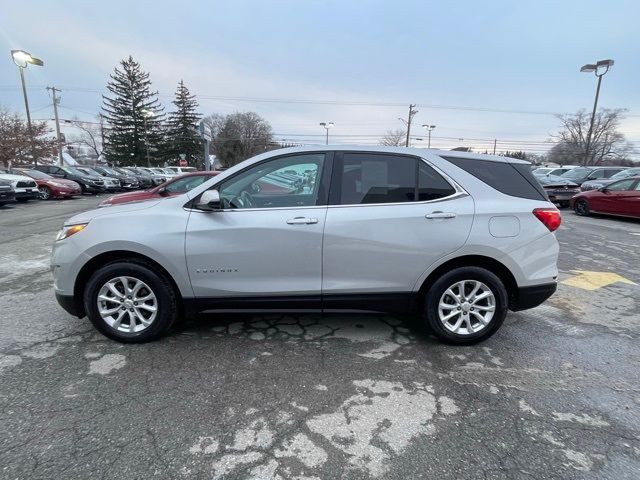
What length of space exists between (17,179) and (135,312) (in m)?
16.6

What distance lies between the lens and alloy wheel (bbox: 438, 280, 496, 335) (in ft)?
11.4

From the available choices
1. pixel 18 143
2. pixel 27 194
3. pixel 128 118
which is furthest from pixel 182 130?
pixel 27 194

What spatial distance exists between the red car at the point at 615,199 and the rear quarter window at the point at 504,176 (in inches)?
452

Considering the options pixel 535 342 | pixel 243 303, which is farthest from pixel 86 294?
pixel 535 342

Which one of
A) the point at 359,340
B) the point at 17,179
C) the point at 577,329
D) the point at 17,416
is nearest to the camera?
the point at 17,416

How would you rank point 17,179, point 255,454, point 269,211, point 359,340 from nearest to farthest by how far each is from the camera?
point 255,454 → point 269,211 → point 359,340 → point 17,179

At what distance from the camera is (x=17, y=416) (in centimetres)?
255

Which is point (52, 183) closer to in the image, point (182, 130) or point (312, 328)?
point (312, 328)

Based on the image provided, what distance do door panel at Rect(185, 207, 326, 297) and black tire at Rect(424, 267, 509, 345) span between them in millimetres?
1039

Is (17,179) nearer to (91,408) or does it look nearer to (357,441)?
(91,408)

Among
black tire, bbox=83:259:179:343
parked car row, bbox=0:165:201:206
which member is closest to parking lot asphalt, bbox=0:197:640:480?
black tire, bbox=83:259:179:343

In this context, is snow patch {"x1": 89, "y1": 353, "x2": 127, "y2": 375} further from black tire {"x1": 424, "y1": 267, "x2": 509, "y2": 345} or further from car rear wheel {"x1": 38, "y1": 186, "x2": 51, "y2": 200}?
car rear wheel {"x1": 38, "y1": 186, "x2": 51, "y2": 200}

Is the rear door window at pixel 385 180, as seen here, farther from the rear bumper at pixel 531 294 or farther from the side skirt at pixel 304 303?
the rear bumper at pixel 531 294

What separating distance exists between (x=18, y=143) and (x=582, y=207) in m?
31.4
